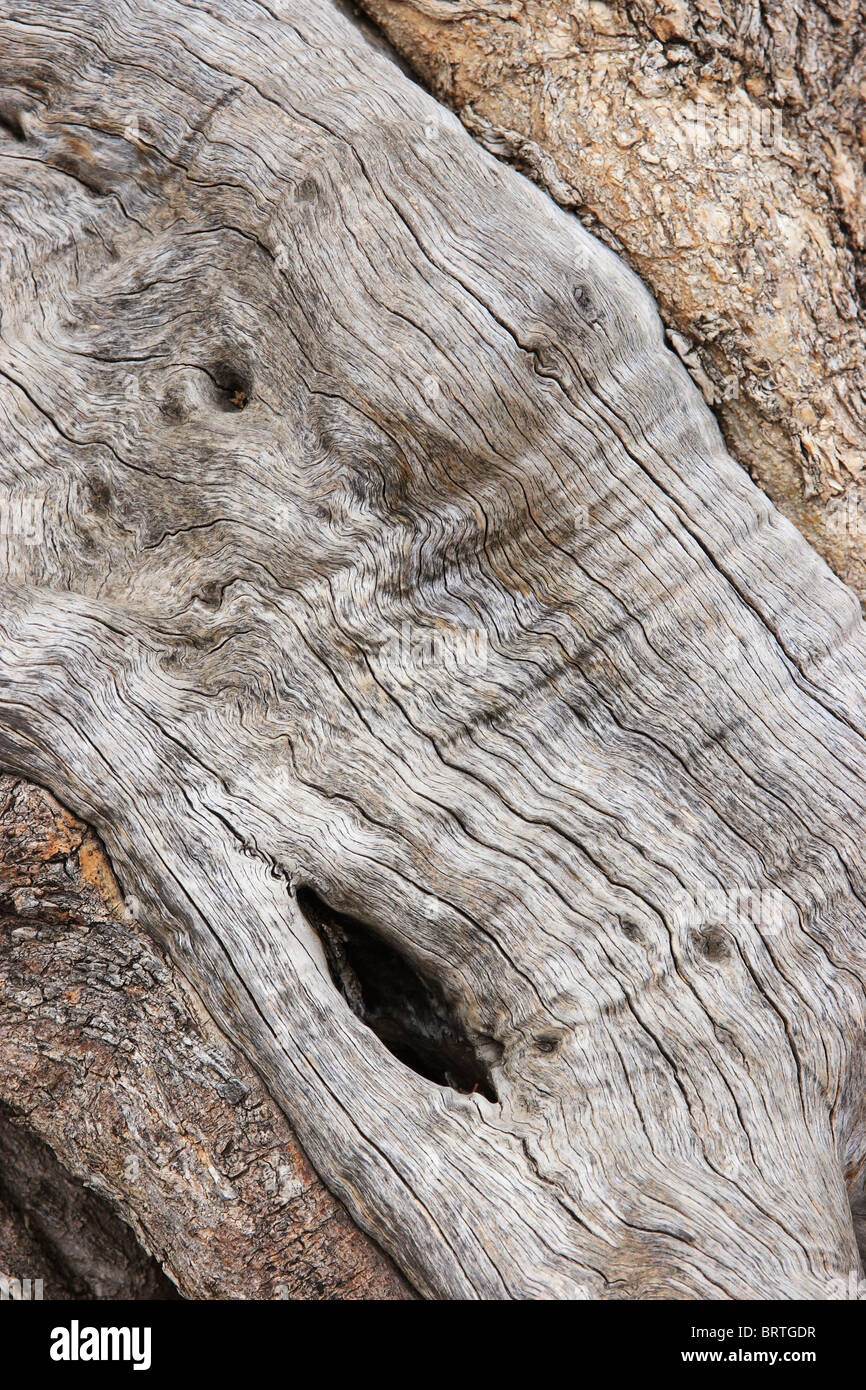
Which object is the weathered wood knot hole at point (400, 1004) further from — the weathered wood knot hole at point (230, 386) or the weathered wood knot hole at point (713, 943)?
the weathered wood knot hole at point (230, 386)

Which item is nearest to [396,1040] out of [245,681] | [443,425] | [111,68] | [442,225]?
[245,681]

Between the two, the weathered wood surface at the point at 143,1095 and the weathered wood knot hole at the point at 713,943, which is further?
the weathered wood knot hole at the point at 713,943

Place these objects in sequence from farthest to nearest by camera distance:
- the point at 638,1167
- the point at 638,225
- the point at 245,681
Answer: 1. the point at 638,225
2. the point at 245,681
3. the point at 638,1167

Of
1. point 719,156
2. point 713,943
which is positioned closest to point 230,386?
point 719,156

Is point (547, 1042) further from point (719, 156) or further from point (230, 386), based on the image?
point (719, 156)

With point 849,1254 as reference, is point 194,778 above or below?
above

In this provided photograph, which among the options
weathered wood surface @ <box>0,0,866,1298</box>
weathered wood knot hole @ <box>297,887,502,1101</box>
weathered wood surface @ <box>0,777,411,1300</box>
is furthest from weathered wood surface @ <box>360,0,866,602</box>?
weathered wood surface @ <box>0,777,411,1300</box>

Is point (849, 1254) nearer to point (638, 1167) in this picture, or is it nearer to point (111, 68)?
point (638, 1167)

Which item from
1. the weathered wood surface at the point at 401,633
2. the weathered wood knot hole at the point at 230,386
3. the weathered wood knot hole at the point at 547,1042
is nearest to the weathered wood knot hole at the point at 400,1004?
the weathered wood surface at the point at 401,633
